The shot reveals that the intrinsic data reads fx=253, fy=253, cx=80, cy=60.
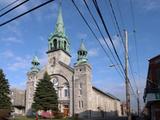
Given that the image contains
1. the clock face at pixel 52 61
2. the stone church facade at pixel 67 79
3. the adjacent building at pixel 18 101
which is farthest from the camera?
the adjacent building at pixel 18 101

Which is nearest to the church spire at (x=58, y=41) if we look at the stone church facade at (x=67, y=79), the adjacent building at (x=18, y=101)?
the stone church facade at (x=67, y=79)

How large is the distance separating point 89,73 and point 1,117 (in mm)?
37184

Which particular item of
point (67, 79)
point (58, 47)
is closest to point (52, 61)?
point (58, 47)

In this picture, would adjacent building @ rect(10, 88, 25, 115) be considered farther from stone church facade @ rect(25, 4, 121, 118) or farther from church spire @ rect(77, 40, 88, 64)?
church spire @ rect(77, 40, 88, 64)

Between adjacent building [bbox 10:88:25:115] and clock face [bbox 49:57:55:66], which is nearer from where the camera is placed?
clock face [bbox 49:57:55:66]

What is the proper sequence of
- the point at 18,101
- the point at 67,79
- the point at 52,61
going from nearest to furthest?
the point at 67,79 → the point at 52,61 → the point at 18,101

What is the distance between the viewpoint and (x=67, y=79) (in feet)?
197

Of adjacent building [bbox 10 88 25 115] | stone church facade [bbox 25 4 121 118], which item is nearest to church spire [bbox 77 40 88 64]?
stone church facade [bbox 25 4 121 118]

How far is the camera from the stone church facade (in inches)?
2196

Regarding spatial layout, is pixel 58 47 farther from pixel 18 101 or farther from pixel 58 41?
pixel 18 101

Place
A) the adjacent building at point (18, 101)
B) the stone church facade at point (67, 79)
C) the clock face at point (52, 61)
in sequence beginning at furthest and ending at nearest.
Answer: the adjacent building at point (18, 101) → the clock face at point (52, 61) → the stone church facade at point (67, 79)

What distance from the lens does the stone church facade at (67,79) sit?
55769 millimetres

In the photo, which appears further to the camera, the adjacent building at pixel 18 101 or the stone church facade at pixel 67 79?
the adjacent building at pixel 18 101

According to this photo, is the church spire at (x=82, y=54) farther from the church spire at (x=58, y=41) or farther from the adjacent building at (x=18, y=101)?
the adjacent building at (x=18, y=101)
